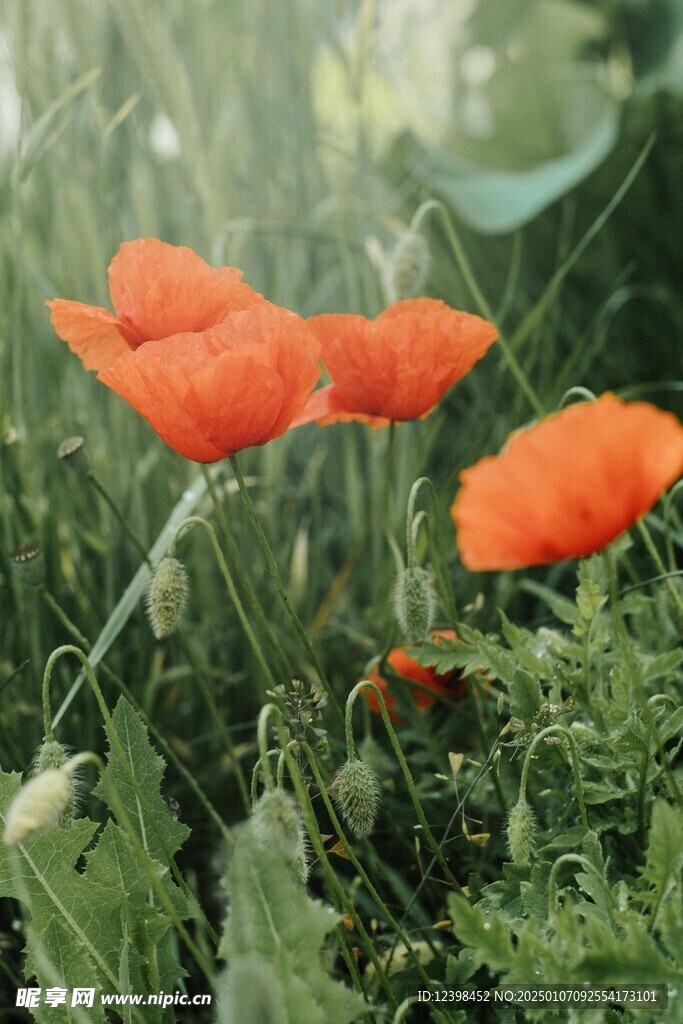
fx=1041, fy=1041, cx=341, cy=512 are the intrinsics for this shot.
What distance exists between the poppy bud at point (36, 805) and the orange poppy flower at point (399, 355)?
448 mm

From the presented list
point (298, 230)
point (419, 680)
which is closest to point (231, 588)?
point (419, 680)

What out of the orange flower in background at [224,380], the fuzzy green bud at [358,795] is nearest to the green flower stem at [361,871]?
the fuzzy green bud at [358,795]

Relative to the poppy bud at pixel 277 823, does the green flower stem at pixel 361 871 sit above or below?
below

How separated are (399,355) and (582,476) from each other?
356 millimetres

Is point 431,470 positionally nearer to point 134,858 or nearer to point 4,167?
point 4,167

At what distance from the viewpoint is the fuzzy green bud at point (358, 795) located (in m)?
0.92

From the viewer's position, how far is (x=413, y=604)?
1.07 meters

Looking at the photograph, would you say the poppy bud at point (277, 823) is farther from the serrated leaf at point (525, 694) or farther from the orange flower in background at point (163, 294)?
the orange flower in background at point (163, 294)

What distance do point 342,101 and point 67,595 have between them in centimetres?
205

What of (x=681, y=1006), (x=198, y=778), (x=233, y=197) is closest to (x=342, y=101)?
(x=233, y=197)

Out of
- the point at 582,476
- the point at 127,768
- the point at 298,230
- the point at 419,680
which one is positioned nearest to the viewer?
the point at 582,476

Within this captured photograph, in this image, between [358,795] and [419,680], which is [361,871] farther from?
[419,680]

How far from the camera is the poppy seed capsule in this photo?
1.01 m

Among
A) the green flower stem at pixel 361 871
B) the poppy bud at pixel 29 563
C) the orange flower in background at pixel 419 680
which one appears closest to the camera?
the green flower stem at pixel 361 871
